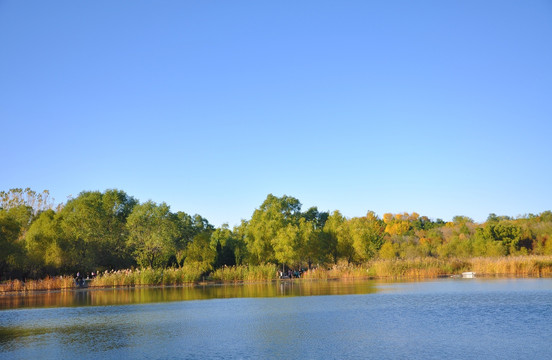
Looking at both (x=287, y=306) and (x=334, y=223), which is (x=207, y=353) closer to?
(x=287, y=306)

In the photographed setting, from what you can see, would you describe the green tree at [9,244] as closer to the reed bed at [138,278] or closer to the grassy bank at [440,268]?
the reed bed at [138,278]

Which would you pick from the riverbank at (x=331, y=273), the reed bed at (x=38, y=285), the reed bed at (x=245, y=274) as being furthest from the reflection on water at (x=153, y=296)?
the reed bed at (x=245, y=274)

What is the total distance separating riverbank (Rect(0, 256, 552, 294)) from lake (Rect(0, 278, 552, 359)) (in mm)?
21554

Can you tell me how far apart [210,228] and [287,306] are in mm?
72029

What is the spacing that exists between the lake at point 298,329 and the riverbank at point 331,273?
70.7 feet

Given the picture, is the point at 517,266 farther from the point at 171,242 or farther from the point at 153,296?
the point at 171,242

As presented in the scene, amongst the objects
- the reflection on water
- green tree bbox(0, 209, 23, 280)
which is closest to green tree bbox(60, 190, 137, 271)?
green tree bbox(0, 209, 23, 280)

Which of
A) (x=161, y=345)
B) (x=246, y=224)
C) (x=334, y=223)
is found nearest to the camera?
(x=161, y=345)

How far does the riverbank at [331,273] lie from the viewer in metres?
49.9

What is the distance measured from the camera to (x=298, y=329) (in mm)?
19344

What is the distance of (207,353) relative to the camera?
15.2 meters

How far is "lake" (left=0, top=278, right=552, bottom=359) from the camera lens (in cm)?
1513

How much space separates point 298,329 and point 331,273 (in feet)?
135

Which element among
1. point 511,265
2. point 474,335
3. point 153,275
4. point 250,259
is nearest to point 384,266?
point 511,265
